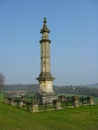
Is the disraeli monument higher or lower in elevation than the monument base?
higher

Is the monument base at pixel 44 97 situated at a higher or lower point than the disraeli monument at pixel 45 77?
lower

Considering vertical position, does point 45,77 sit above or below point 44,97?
above

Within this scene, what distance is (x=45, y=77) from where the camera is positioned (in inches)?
1126

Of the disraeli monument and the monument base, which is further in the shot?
the disraeli monument

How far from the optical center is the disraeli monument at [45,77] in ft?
93.3

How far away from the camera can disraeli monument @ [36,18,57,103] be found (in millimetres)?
28447

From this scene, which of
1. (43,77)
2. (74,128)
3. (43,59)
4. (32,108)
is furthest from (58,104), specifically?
(74,128)

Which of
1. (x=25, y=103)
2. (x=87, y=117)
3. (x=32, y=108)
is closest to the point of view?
(x=87, y=117)

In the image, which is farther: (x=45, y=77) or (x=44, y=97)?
(x=45, y=77)

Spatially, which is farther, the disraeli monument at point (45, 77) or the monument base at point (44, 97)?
the disraeli monument at point (45, 77)

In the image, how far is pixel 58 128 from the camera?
14969mm

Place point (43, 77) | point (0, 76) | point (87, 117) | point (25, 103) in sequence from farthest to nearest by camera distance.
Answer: point (0, 76) → point (43, 77) → point (25, 103) → point (87, 117)

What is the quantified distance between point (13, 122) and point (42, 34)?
52.1 feet

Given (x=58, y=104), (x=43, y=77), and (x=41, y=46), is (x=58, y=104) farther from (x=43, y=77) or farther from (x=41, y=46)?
(x=41, y=46)
